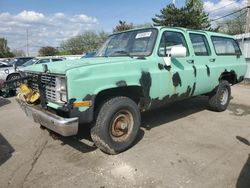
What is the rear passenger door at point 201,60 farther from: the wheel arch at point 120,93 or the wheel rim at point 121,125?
the wheel rim at point 121,125

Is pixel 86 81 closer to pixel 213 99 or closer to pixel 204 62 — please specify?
pixel 204 62

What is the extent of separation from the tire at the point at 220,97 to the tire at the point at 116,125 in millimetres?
2996

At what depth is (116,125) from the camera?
166 inches

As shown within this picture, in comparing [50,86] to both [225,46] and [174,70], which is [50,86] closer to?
[174,70]

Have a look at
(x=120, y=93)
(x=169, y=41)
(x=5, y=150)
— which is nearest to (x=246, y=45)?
(x=169, y=41)

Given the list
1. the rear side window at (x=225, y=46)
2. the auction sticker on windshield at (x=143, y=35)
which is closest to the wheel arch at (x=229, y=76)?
the rear side window at (x=225, y=46)

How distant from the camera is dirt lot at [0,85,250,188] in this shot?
11.4 feet

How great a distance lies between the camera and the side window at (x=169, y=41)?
4.73 meters

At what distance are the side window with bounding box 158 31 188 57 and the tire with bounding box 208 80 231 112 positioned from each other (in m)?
1.91

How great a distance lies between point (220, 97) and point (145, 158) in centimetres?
353

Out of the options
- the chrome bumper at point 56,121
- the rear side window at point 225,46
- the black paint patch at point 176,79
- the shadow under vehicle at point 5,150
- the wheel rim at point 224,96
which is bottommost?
the shadow under vehicle at point 5,150

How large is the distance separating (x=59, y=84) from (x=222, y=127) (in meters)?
3.75

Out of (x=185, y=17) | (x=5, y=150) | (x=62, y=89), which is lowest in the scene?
(x=5, y=150)

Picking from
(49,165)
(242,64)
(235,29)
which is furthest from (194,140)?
(235,29)
